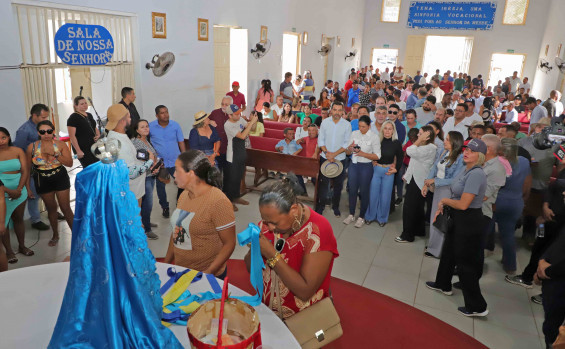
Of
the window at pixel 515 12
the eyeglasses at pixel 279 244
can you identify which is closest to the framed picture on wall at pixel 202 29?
the eyeglasses at pixel 279 244

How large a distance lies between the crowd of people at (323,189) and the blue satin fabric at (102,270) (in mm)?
709

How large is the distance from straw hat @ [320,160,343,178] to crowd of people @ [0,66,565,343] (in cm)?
3

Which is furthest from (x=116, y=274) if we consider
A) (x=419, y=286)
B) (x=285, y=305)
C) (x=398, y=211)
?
(x=398, y=211)

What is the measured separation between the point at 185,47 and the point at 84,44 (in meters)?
2.56

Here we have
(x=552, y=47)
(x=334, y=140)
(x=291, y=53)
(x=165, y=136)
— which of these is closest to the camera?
(x=165, y=136)

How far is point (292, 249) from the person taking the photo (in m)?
2.05

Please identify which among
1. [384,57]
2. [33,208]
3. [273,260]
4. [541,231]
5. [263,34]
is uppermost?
[263,34]

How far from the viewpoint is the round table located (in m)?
1.69

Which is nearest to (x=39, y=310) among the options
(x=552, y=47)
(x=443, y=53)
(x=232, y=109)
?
(x=232, y=109)

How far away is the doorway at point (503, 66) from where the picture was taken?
18.3m

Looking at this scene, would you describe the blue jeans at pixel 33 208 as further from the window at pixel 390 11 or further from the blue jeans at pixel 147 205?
the window at pixel 390 11

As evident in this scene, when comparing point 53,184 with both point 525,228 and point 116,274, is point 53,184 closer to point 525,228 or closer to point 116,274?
point 116,274

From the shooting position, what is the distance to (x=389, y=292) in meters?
4.08

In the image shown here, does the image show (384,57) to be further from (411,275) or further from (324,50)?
(411,275)
